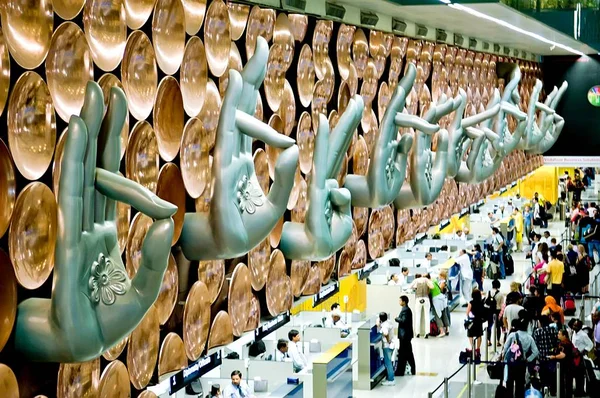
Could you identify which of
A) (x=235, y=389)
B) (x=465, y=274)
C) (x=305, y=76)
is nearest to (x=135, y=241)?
(x=305, y=76)

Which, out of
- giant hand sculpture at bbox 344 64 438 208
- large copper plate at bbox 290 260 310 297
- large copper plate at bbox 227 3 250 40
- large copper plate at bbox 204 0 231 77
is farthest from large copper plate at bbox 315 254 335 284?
large copper plate at bbox 204 0 231 77

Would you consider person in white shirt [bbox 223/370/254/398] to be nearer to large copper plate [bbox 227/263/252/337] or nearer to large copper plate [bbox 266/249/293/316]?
large copper plate [bbox 266/249/293/316]

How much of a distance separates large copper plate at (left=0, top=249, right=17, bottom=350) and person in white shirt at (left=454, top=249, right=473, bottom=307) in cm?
1536

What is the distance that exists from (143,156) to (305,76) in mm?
2768

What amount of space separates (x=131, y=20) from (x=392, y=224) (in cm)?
578

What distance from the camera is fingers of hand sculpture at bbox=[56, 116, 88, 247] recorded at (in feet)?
12.3

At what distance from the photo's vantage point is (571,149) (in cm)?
2136

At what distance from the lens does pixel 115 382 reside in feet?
16.6

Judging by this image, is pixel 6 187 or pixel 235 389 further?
pixel 235 389

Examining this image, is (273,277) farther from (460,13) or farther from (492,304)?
(492,304)

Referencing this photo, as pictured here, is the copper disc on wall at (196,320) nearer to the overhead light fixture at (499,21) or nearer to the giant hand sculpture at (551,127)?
the overhead light fixture at (499,21)

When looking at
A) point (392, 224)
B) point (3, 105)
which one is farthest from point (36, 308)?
point (392, 224)

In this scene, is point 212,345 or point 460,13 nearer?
point 212,345

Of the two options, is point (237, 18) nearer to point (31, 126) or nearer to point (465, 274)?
point (31, 126)
